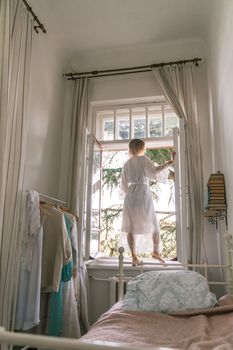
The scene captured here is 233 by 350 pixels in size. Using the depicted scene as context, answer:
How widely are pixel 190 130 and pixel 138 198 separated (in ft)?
2.91

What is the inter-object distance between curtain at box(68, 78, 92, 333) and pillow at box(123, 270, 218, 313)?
97 centimetres

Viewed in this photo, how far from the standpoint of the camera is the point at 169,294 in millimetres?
1823

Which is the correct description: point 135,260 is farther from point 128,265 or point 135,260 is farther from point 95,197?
point 95,197

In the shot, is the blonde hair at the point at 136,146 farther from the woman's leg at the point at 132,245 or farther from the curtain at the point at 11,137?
the curtain at the point at 11,137

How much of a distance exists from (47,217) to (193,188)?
143cm

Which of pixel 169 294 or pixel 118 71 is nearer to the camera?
pixel 169 294

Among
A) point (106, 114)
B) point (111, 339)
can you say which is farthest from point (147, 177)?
point (111, 339)

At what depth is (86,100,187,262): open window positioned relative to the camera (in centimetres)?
331

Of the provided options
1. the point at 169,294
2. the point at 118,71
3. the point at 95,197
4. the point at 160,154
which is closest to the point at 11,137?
the point at 95,197

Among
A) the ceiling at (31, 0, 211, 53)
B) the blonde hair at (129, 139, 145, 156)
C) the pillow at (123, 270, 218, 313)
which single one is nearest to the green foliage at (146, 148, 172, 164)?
the blonde hair at (129, 139, 145, 156)

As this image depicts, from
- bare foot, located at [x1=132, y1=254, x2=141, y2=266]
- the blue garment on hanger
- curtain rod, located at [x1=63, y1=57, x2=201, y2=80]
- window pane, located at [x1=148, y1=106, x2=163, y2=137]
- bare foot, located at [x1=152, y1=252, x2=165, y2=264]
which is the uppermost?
curtain rod, located at [x1=63, y1=57, x2=201, y2=80]

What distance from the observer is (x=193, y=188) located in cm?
288

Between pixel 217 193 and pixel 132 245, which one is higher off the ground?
pixel 217 193

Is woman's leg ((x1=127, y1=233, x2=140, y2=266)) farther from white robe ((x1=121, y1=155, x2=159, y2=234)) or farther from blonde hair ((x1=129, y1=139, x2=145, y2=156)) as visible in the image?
blonde hair ((x1=129, y1=139, x2=145, y2=156))
